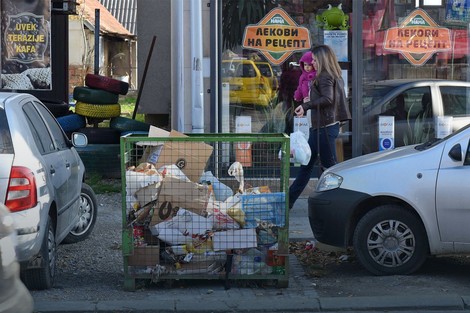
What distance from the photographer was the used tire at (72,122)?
1341 cm

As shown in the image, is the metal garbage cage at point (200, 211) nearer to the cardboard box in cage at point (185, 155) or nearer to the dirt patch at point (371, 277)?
the cardboard box in cage at point (185, 155)

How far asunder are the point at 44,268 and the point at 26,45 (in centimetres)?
747

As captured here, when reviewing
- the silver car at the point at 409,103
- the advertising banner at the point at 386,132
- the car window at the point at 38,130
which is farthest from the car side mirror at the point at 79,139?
the advertising banner at the point at 386,132

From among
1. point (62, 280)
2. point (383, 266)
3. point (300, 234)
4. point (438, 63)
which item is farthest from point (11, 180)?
point (438, 63)

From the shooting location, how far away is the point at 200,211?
7.41m

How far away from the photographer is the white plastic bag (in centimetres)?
966

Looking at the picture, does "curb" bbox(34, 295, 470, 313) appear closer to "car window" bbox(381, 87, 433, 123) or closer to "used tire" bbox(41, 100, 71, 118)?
"car window" bbox(381, 87, 433, 123)

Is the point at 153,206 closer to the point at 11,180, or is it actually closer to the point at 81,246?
the point at 11,180

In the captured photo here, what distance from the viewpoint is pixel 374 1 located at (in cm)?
1233

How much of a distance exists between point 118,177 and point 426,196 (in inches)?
258

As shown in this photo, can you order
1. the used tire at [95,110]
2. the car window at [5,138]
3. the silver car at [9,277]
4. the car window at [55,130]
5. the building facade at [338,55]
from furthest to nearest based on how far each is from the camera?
the used tire at [95,110]
the building facade at [338,55]
the car window at [55,130]
the car window at [5,138]
the silver car at [9,277]

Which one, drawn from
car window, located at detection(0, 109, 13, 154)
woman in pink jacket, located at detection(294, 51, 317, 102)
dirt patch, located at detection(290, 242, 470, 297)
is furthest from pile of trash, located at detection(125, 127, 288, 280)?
woman in pink jacket, located at detection(294, 51, 317, 102)

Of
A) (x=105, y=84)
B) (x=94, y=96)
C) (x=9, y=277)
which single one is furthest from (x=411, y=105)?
(x=9, y=277)

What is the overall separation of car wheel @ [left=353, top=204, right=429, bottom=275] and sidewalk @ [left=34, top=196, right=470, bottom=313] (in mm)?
575
